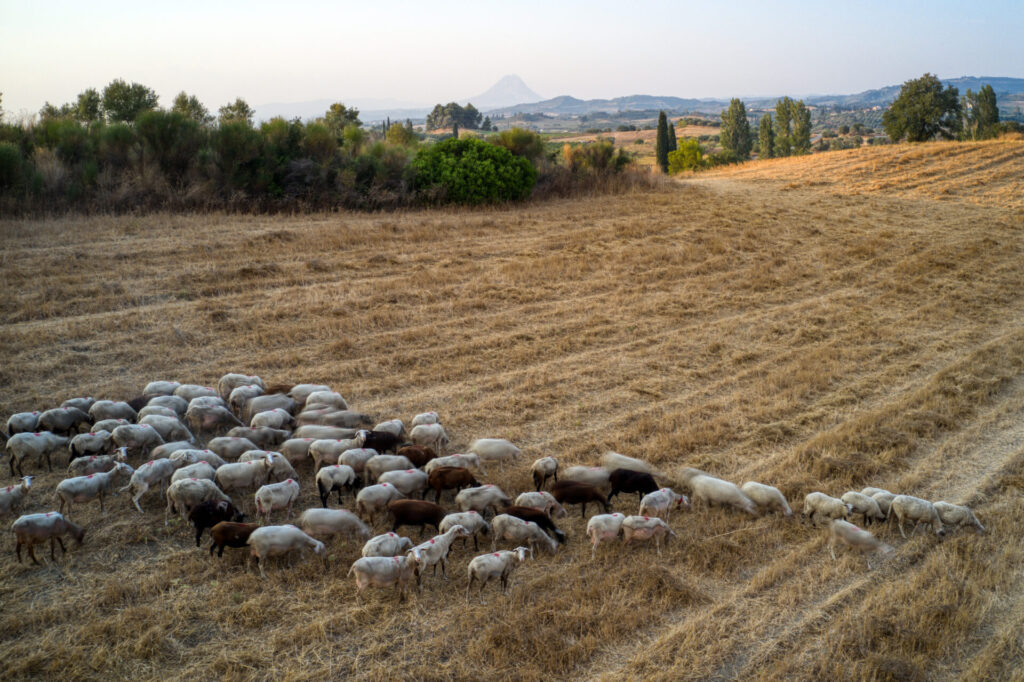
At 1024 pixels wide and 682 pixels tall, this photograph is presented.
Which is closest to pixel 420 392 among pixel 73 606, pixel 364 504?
pixel 364 504

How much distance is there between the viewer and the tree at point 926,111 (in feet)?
161

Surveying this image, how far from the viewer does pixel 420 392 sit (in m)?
11.0

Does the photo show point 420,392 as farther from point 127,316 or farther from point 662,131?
point 662,131

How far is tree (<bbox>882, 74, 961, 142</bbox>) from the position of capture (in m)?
49.0

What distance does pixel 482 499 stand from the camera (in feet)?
24.8

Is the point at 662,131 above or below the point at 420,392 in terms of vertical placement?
above

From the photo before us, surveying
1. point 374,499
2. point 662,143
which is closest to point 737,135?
point 662,143

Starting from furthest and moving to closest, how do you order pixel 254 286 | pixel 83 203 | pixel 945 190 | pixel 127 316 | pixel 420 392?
pixel 945 190, pixel 83 203, pixel 254 286, pixel 127 316, pixel 420 392

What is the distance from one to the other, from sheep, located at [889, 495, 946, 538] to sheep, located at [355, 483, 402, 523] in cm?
530

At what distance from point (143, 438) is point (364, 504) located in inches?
126

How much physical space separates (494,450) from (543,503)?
1388 mm

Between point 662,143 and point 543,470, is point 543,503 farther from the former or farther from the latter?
point 662,143

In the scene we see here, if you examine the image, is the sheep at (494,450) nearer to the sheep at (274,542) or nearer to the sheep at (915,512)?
the sheep at (274,542)

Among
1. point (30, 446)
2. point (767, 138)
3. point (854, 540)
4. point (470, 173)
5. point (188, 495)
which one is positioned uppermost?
point (767, 138)
